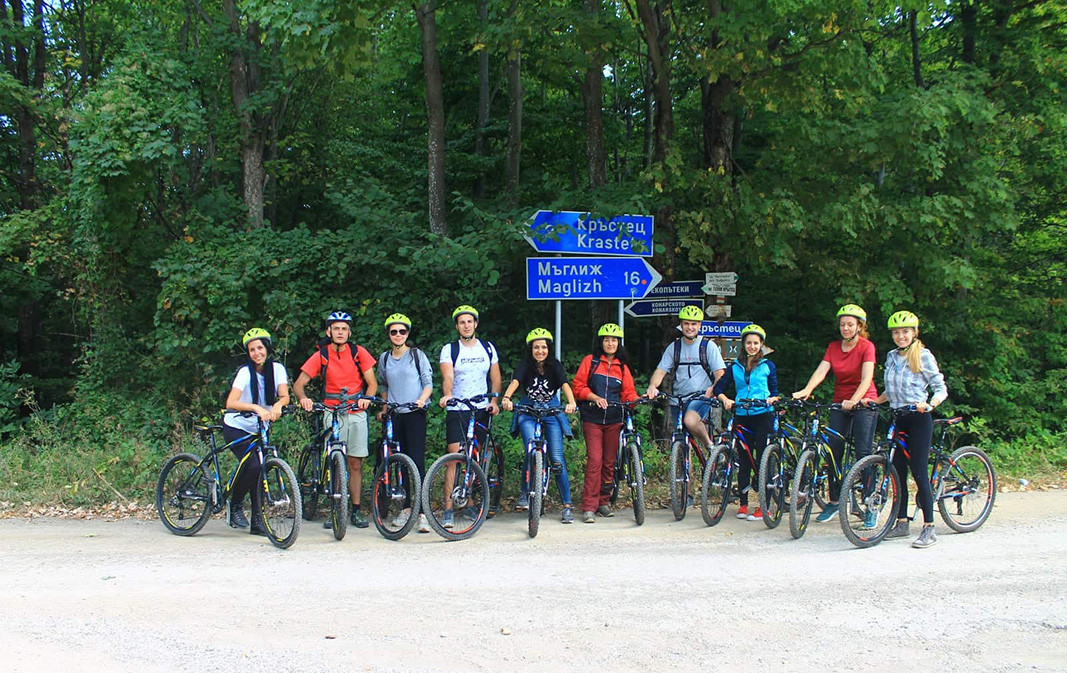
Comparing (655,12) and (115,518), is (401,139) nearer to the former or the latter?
(655,12)

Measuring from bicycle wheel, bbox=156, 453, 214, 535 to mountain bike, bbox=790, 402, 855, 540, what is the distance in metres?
5.45

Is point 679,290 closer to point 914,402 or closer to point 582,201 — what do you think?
point 582,201

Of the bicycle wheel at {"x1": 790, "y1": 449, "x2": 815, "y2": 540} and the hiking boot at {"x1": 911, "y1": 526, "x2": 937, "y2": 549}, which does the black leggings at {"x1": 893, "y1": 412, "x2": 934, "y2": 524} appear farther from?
the bicycle wheel at {"x1": 790, "y1": 449, "x2": 815, "y2": 540}

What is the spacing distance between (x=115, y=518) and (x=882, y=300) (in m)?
10.0

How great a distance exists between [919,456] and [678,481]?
2.27 m

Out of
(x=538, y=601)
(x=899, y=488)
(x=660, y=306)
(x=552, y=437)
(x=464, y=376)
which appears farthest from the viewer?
(x=660, y=306)

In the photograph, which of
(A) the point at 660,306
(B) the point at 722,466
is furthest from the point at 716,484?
(A) the point at 660,306

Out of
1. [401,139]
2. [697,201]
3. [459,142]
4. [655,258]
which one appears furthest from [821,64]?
[401,139]

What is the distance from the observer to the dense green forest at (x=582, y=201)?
11.1m

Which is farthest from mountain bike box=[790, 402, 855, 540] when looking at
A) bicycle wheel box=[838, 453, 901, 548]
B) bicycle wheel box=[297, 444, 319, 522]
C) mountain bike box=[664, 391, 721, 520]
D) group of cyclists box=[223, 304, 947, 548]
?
bicycle wheel box=[297, 444, 319, 522]

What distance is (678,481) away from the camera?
865 cm

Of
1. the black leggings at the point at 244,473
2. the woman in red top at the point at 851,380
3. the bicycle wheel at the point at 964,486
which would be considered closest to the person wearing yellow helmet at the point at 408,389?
the black leggings at the point at 244,473

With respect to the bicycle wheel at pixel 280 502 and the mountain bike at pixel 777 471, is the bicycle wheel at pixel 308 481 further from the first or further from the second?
the mountain bike at pixel 777 471

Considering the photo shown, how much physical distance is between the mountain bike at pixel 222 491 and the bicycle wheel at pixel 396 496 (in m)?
0.77
